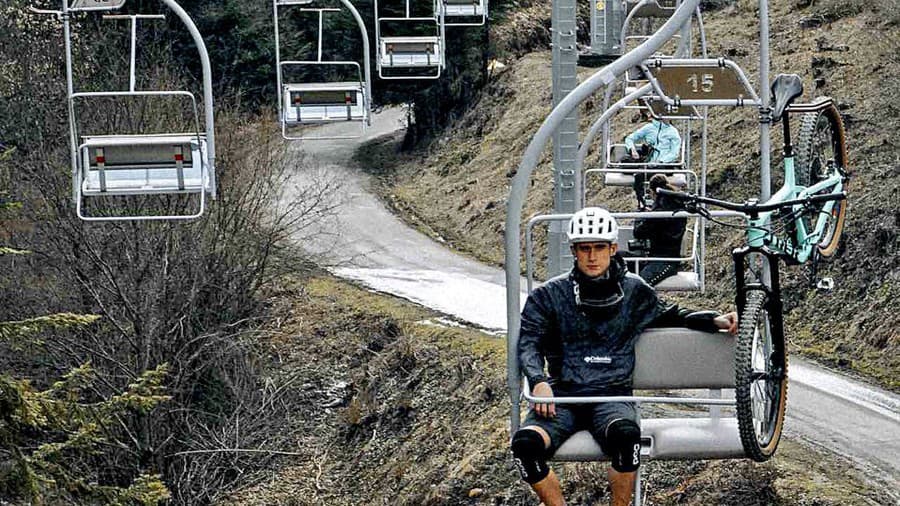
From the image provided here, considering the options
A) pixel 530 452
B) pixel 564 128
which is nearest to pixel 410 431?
pixel 564 128

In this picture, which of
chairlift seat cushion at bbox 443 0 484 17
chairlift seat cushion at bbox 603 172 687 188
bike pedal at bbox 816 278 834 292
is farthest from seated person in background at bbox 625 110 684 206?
bike pedal at bbox 816 278 834 292

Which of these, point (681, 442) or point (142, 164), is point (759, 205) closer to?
point (681, 442)

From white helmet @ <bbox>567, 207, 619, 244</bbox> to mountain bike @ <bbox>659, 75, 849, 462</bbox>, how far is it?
0.35 m

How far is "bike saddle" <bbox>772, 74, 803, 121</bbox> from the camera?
24.0ft

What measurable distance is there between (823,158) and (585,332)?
1990 millimetres

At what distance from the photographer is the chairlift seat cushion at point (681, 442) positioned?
7.15 meters

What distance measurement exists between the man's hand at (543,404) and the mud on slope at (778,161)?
25.6 ft

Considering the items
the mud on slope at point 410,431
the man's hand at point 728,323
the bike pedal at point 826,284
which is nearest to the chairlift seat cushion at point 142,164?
the man's hand at point 728,323

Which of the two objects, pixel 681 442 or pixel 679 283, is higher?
pixel 679 283

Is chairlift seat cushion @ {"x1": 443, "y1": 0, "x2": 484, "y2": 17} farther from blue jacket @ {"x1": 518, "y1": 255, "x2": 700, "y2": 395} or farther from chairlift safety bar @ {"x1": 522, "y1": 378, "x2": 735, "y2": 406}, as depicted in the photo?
chairlift safety bar @ {"x1": 522, "y1": 378, "x2": 735, "y2": 406}

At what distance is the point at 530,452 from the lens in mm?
7016

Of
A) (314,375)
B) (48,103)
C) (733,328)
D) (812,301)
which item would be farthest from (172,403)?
(733,328)

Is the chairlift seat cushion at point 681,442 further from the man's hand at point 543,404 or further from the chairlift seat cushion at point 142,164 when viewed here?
the chairlift seat cushion at point 142,164

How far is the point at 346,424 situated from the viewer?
1972 cm
